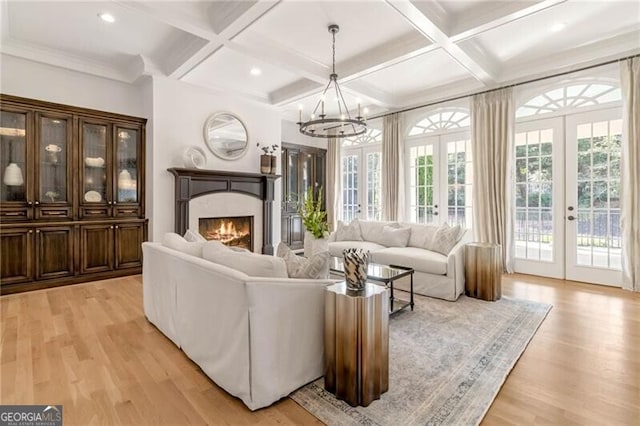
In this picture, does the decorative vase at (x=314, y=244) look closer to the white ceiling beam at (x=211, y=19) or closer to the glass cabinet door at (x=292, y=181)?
the white ceiling beam at (x=211, y=19)

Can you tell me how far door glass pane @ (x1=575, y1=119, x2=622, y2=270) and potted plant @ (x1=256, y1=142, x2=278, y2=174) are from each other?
15.8ft

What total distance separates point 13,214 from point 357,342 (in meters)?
4.61

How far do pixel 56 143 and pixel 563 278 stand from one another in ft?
24.2

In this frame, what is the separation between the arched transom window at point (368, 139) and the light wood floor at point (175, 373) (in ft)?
15.6

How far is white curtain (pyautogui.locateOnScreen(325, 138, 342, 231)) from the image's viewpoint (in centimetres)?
773

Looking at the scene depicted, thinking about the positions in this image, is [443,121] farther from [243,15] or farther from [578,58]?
[243,15]

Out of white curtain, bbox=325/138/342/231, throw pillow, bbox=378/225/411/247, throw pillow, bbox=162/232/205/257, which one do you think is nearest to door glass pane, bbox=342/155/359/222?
white curtain, bbox=325/138/342/231

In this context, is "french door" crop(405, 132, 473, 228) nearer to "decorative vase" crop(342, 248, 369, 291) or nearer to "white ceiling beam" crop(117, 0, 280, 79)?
"white ceiling beam" crop(117, 0, 280, 79)

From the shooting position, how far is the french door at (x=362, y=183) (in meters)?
7.18

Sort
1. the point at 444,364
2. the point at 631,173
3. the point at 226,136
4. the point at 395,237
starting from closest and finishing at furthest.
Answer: the point at 444,364, the point at 631,173, the point at 395,237, the point at 226,136

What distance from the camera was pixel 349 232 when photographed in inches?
212

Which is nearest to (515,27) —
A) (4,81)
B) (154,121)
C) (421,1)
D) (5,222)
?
(421,1)

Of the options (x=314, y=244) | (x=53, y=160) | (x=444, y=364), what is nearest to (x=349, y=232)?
(x=314, y=244)

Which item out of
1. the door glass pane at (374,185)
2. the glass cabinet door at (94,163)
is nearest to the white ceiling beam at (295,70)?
the door glass pane at (374,185)
